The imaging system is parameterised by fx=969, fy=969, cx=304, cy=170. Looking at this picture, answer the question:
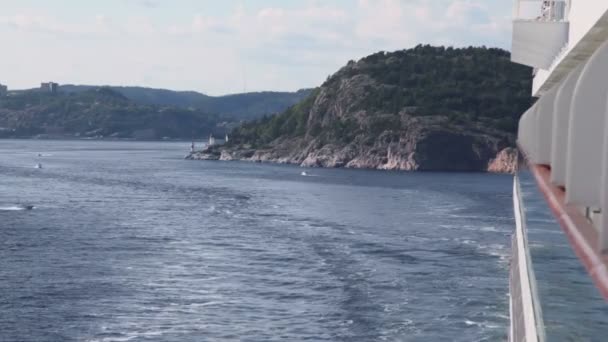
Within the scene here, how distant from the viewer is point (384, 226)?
62.3m

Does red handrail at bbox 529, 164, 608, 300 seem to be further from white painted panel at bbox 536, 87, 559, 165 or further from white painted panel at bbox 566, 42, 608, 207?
white painted panel at bbox 536, 87, 559, 165

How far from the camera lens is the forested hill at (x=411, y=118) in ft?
504

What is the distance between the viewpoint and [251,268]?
43438 mm

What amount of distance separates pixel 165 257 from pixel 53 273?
728cm

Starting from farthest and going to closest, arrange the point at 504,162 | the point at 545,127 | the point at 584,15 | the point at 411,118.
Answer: the point at 411,118 < the point at 504,162 < the point at 545,127 < the point at 584,15

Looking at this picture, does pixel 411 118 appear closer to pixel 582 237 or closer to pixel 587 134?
pixel 582 237

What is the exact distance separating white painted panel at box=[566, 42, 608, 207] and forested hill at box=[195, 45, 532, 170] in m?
140

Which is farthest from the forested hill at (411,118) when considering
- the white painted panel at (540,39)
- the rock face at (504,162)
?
the white painted panel at (540,39)

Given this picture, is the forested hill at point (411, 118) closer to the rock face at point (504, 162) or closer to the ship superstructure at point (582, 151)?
the rock face at point (504, 162)

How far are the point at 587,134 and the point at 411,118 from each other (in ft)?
507

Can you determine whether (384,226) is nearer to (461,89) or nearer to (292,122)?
(461,89)

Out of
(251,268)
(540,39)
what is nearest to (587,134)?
(540,39)

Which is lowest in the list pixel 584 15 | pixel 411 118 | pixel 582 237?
pixel 582 237

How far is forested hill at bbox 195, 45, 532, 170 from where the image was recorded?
504 ft
